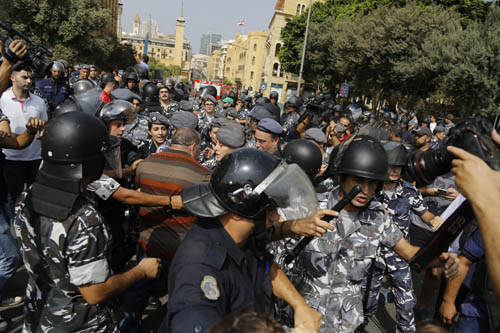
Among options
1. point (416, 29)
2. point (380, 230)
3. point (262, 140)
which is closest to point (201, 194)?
point (380, 230)

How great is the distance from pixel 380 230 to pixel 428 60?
19.4 m

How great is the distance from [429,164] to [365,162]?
2.53 feet

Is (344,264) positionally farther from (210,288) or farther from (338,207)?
(210,288)

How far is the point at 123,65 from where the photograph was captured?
122 feet

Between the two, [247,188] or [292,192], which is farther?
[292,192]

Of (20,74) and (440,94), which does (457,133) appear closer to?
(20,74)

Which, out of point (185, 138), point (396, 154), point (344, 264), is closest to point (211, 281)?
point (344, 264)

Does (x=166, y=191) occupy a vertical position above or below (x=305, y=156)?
below

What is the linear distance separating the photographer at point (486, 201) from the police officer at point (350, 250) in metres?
1.26

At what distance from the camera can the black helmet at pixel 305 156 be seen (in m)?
4.01

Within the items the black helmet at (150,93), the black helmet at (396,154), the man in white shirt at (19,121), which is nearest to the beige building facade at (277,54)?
the black helmet at (150,93)

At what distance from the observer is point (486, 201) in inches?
53.2

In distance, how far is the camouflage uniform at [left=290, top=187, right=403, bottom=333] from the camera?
2619 millimetres

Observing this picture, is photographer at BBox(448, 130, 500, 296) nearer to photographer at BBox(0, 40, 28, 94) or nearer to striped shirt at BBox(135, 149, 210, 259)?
striped shirt at BBox(135, 149, 210, 259)
